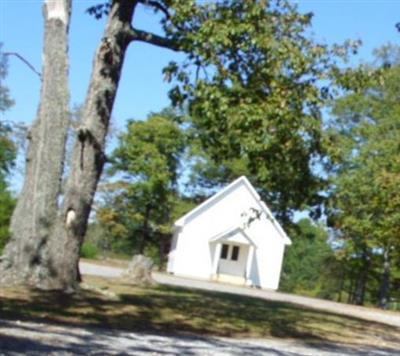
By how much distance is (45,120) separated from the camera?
549 inches

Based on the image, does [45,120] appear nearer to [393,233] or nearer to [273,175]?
[273,175]

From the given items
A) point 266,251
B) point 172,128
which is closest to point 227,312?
point 266,251

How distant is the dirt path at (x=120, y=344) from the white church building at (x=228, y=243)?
3243cm

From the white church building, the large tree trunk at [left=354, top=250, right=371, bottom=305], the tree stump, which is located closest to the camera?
the tree stump

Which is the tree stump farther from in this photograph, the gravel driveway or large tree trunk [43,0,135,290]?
the gravel driveway

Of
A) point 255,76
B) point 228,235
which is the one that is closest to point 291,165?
point 255,76

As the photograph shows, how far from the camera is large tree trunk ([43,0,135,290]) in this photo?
537 inches

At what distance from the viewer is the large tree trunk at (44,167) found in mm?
13398

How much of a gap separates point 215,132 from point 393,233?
6.55m

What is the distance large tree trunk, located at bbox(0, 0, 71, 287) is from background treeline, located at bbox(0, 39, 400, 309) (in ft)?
1.64

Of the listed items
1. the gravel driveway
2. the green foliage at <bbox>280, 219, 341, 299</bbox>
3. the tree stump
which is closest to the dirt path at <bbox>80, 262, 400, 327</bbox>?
the tree stump

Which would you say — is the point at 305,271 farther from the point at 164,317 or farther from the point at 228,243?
the point at 164,317

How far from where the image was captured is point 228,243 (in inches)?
1753

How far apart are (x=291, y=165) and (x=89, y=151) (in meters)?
4.10
